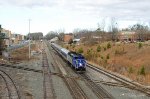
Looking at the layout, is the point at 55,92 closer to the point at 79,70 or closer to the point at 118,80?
the point at 118,80

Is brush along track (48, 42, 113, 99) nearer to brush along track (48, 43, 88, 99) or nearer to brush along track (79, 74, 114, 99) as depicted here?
brush along track (79, 74, 114, 99)

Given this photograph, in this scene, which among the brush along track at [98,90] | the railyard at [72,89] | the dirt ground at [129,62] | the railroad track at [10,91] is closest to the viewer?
the railroad track at [10,91]

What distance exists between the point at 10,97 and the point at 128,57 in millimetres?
42025

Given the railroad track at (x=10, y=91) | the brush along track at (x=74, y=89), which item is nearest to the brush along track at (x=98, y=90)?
the brush along track at (x=74, y=89)

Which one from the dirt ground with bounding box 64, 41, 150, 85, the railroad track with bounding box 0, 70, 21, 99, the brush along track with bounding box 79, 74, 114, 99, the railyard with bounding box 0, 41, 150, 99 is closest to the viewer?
the railroad track with bounding box 0, 70, 21, 99

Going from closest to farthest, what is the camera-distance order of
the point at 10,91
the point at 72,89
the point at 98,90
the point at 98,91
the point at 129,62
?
the point at 10,91
the point at 98,91
the point at 98,90
the point at 72,89
the point at 129,62

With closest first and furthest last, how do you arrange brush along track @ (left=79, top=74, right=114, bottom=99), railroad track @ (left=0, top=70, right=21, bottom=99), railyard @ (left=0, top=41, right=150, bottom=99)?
1. railroad track @ (left=0, top=70, right=21, bottom=99)
2. brush along track @ (left=79, top=74, right=114, bottom=99)
3. railyard @ (left=0, top=41, right=150, bottom=99)

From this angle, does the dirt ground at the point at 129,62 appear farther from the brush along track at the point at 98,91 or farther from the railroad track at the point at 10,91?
the railroad track at the point at 10,91

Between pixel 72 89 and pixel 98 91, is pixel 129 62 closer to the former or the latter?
pixel 72 89

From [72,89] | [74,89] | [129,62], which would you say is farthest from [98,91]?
[129,62]

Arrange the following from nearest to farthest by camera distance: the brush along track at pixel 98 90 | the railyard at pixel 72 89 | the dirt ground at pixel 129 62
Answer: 1. the brush along track at pixel 98 90
2. the railyard at pixel 72 89
3. the dirt ground at pixel 129 62

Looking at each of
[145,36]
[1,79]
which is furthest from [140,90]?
[145,36]

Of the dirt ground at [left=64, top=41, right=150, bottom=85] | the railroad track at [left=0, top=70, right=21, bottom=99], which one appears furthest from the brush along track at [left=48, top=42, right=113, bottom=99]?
the railroad track at [left=0, top=70, right=21, bottom=99]

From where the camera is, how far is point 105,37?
15162cm
